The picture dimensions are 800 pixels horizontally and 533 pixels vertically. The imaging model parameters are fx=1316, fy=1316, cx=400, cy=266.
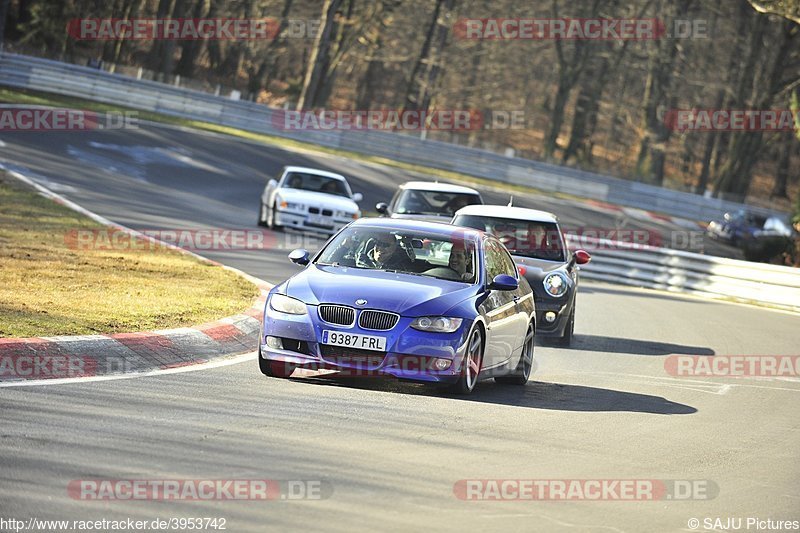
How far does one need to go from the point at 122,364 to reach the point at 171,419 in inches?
88.4

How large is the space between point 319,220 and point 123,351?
55.1 ft

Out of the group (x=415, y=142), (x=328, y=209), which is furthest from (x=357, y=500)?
(x=415, y=142)

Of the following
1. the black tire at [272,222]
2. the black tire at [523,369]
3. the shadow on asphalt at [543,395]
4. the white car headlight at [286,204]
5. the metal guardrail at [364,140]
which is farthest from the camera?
the metal guardrail at [364,140]

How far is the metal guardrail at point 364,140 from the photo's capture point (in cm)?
4478

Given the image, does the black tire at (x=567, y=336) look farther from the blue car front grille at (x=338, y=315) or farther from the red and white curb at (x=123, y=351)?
the blue car front grille at (x=338, y=315)

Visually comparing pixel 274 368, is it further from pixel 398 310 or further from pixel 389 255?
pixel 389 255

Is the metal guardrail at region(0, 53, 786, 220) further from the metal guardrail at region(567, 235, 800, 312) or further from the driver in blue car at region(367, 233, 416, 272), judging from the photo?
the driver in blue car at region(367, 233, 416, 272)

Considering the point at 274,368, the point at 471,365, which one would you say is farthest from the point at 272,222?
the point at 471,365

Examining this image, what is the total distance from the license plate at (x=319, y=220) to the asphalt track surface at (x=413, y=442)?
1187 centimetres

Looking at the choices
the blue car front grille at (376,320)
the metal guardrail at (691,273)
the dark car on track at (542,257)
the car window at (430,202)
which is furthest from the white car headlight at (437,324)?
the metal guardrail at (691,273)

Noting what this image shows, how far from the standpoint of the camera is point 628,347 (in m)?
16.6

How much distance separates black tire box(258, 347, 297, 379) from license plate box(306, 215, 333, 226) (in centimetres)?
1645

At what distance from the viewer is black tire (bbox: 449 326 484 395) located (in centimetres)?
1047

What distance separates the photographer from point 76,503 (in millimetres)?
5891
